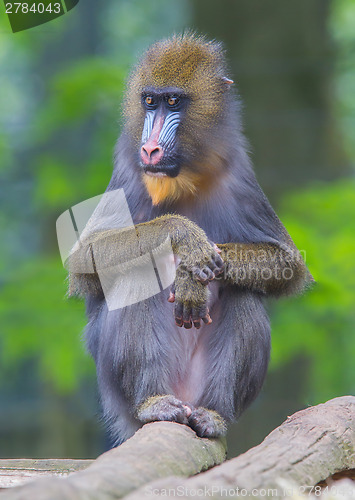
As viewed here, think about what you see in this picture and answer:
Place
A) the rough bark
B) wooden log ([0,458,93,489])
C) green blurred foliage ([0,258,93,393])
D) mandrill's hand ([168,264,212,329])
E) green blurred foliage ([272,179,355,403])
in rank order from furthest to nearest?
green blurred foliage ([0,258,93,393])
green blurred foliage ([272,179,355,403])
mandrill's hand ([168,264,212,329])
wooden log ([0,458,93,489])
the rough bark

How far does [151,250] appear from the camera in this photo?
4422 mm

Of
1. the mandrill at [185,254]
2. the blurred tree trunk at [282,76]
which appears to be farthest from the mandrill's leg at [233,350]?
the blurred tree trunk at [282,76]

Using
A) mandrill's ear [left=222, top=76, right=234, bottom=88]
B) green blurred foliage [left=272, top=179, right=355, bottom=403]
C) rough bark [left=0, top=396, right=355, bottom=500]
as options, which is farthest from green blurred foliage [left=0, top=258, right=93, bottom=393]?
rough bark [left=0, top=396, right=355, bottom=500]

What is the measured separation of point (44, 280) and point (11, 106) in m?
3.26

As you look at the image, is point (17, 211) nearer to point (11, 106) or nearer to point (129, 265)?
point (11, 106)

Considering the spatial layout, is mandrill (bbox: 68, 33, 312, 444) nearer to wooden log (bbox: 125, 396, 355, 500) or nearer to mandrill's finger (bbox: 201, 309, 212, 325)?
mandrill's finger (bbox: 201, 309, 212, 325)

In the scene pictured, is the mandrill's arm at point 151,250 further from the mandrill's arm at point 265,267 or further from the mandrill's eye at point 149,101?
the mandrill's eye at point 149,101

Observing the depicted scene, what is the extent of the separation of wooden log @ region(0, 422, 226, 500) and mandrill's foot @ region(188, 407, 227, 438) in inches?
2.9

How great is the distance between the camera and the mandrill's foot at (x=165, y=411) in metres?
4.05

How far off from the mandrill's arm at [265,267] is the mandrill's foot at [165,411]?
0.83m

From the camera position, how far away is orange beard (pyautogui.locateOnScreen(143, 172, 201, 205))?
4480 millimetres

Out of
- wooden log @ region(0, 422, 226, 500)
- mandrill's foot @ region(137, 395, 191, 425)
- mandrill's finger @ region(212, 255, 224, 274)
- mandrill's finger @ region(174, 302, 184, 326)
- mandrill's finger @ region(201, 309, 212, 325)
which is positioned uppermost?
mandrill's finger @ region(212, 255, 224, 274)

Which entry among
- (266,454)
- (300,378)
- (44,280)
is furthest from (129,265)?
(300,378)

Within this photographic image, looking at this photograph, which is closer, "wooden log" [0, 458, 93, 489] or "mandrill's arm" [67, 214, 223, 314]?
"wooden log" [0, 458, 93, 489]
